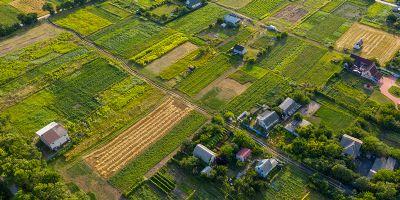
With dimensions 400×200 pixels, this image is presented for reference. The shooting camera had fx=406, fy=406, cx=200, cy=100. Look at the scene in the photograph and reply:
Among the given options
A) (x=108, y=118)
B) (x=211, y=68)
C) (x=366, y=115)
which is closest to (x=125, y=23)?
(x=211, y=68)

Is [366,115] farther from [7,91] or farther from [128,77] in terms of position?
[7,91]

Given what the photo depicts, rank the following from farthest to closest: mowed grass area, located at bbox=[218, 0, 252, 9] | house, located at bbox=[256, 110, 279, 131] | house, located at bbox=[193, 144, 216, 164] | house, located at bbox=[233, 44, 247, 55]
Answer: mowed grass area, located at bbox=[218, 0, 252, 9], house, located at bbox=[233, 44, 247, 55], house, located at bbox=[256, 110, 279, 131], house, located at bbox=[193, 144, 216, 164]

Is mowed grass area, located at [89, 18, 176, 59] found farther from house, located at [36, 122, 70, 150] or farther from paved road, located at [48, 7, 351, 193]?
house, located at [36, 122, 70, 150]

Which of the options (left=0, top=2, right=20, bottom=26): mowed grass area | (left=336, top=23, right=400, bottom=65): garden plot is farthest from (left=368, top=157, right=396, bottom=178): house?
(left=0, top=2, right=20, bottom=26): mowed grass area

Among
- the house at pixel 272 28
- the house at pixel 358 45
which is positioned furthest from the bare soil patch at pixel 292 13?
the house at pixel 358 45

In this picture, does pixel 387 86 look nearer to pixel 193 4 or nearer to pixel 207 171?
pixel 207 171

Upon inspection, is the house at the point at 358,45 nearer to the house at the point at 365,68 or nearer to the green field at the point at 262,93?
the house at the point at 365,68

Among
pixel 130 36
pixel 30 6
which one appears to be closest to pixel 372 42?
pixel 130 36
